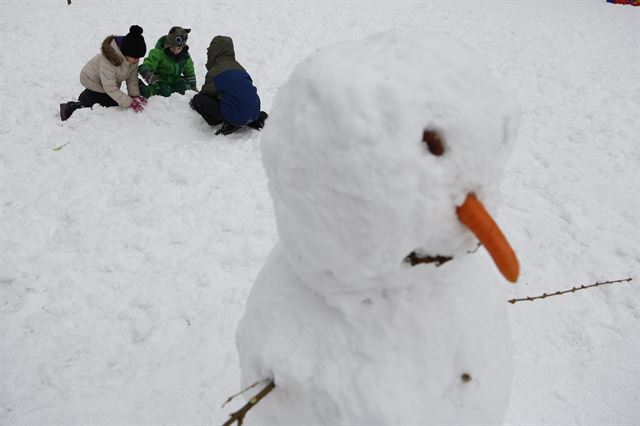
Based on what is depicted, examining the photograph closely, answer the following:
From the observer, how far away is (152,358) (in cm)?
250

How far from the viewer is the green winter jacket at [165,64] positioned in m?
4.25

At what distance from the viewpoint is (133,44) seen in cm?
383

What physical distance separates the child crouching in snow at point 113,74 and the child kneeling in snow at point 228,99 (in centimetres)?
60

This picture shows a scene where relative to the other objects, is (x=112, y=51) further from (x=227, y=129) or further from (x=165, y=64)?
(x=227, y=129)

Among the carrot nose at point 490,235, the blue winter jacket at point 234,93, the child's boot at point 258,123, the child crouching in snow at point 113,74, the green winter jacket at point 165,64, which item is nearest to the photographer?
the carrot nose at point 490,235

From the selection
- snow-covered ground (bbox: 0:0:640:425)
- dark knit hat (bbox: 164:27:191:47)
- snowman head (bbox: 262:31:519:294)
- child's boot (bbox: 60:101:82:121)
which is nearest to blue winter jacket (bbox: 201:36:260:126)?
snow-covered ground (bbox: 0:0:640:425)

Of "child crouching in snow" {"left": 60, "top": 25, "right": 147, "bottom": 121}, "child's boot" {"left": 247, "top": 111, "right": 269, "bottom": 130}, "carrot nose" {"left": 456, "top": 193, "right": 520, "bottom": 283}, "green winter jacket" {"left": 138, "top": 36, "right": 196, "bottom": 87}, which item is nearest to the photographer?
"carrot nose" {"left": 456, "top": 193, "right": 520, "bottom": 283}

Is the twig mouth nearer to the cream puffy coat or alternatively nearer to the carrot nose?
the carrot nose

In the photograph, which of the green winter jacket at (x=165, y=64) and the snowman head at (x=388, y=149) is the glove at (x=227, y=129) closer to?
the green winter jacket at (x=165, y=64)

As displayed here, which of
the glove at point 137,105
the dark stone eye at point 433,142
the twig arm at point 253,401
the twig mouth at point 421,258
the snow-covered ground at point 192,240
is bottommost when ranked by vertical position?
the snow-covered ground at point 192,240

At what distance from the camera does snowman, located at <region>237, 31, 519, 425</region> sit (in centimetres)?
84

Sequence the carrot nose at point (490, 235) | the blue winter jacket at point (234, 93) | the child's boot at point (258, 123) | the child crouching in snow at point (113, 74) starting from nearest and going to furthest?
1. the carrot nose at point (490, 235)
2. the blue winter jacket at point (234, 93)
3. the child crouching in snow at point (113, 74)
4. the child's boot at point (258, 123)

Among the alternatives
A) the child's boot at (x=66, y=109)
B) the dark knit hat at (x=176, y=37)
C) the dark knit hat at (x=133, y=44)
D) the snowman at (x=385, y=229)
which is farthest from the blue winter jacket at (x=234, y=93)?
the snowman at (x=385, y=229)

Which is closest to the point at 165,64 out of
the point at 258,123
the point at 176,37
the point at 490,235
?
the point at 176,37
